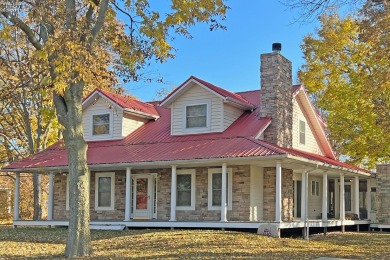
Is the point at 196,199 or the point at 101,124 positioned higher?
the point at 101,124

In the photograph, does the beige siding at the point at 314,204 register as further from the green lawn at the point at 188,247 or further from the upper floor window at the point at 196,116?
the green lawn at the point at 188,247

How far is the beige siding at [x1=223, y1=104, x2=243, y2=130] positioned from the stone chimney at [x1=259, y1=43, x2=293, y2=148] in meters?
1.15

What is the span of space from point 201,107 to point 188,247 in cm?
905

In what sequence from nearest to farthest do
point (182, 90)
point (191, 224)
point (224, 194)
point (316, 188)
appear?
point (224, 194) < point (191, 224) < point (182, 90) < point (316, 188)

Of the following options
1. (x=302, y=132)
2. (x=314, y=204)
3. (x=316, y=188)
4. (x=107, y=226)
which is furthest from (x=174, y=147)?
(x=316, y=188)

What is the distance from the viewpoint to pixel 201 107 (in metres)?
22.0

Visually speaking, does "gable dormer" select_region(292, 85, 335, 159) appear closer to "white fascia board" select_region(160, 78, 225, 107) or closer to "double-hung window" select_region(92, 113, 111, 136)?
"white fascia board" select_region(160, 78, 225, 107)

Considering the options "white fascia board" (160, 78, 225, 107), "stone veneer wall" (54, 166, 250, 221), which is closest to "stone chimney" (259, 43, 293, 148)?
"white fascia board" (160, 78, 225, 107)

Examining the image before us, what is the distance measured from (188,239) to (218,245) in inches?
53.1

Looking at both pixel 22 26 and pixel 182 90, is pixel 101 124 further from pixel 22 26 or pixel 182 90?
pixel 22 26

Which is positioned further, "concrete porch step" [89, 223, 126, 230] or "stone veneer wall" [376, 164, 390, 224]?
"stone veneer wall" [376, 164, 390, 224]

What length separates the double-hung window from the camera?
2436cm

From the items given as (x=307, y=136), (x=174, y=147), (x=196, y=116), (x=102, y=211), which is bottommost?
(x=102, y=211)

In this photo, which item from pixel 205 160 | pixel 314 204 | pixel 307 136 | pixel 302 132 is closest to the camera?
pixel 205 160
